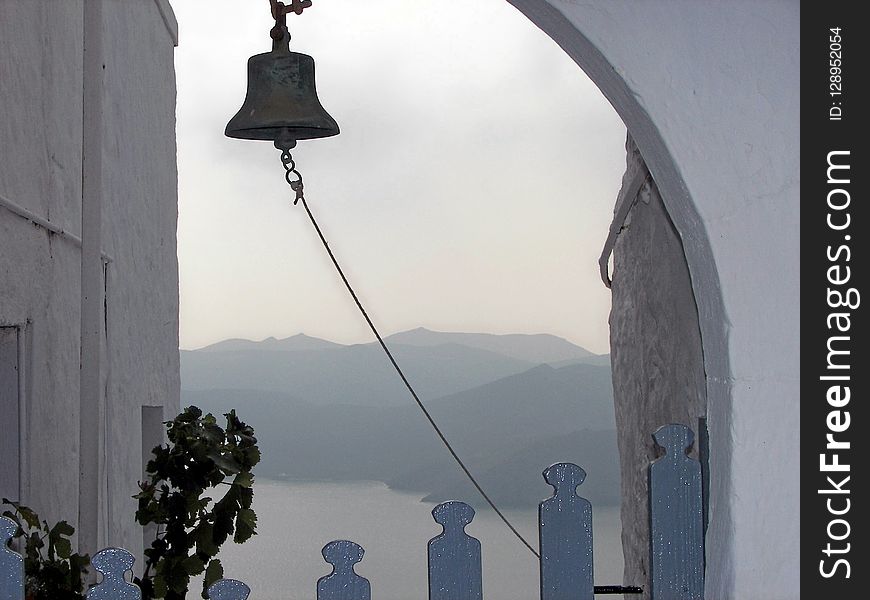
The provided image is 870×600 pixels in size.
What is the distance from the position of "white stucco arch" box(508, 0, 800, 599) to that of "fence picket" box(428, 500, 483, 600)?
1.27 ft

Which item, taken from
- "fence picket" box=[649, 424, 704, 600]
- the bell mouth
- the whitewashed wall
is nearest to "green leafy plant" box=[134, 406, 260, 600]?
the whitewashed wall

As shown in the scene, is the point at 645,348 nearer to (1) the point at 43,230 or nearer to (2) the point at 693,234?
(2) the point at 693,234

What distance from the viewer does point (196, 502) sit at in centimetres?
271

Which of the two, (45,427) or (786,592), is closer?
(786,592)

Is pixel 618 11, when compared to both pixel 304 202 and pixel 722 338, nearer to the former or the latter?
pixel 722 338

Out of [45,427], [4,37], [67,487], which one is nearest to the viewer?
[4,37]

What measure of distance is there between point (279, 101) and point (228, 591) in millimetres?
2045

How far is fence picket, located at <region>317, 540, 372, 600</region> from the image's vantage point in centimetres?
152

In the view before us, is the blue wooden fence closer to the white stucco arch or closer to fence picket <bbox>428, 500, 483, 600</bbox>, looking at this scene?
fence picket <bbox>428, 500, 483, 600</bbox>

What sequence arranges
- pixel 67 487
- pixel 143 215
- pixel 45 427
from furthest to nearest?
1. pixel 143 215
2. pixel 67 487
3. pixel 45 427
